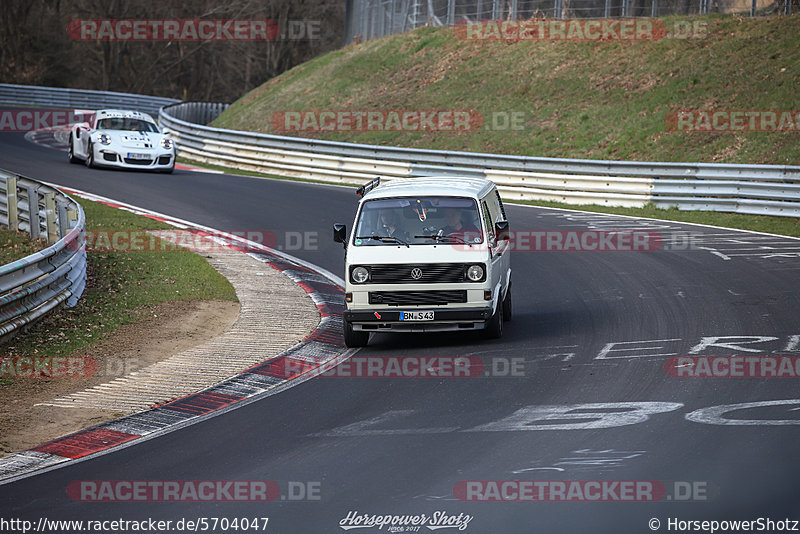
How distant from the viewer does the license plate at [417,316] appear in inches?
448

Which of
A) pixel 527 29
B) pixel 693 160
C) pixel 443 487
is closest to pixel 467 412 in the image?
pixel 443 487

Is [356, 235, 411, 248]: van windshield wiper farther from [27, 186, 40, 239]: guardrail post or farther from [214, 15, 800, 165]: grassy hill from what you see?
[214, 15, 800, 165]: grassy hill

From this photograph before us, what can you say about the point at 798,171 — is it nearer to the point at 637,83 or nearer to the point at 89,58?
the point at 637,83

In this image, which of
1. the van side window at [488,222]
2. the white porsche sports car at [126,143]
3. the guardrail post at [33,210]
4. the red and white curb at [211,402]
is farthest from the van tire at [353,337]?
the white porsche sports car at [126,143]

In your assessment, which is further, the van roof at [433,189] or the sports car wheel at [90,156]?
the sports car wheel at [90,156]

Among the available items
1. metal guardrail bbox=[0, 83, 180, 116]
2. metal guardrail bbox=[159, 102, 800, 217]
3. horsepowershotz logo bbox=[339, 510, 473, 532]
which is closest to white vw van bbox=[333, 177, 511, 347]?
horsepowershotz logo bbox=[339, 510, 473, 532]

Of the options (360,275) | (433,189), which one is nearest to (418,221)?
(433,189)

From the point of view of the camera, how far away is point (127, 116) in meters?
27.0

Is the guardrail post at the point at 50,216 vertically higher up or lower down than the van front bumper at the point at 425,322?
higher up

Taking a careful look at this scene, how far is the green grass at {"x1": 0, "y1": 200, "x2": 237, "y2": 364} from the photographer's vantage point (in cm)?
1164

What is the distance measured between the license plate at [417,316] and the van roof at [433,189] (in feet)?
5.40

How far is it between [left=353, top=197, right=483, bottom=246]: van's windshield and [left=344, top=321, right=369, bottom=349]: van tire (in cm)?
102

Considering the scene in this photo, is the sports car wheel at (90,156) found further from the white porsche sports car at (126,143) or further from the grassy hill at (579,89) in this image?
the grassy hill at (579,89)

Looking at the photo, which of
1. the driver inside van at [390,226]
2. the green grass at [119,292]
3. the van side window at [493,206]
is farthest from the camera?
the van side window at [493,206]
